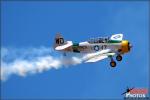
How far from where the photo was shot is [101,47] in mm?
65562

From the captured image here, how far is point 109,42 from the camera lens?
65625 millimetres

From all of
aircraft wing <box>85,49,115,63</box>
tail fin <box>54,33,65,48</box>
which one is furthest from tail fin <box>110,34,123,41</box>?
tail fin <box>54,33,65,48</box>

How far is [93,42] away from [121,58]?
4060 mm

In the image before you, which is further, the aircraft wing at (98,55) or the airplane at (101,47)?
the airplane at (101,47)

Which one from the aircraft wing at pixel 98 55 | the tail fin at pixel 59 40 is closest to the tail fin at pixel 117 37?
the aircraft wing at pixel 98 55

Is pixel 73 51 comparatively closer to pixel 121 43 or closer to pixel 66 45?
pixel 66 45

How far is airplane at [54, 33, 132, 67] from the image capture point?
63750mm

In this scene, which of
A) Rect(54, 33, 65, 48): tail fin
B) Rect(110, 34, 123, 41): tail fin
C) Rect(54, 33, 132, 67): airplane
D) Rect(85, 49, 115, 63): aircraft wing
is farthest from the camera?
Rect(54, 33, 65, 48): tail fin

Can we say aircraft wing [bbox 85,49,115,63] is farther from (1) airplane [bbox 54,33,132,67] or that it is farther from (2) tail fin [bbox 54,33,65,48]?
(2) tail fin [bbox 54,33,65,48]

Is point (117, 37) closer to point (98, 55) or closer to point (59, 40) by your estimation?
point (98, 55)

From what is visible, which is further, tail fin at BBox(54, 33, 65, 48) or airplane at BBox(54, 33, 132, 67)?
tail fin at BBox(54, 33, 65, 48)

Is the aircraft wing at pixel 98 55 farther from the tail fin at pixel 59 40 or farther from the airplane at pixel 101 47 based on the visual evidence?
the tail fin at pixel 59 40

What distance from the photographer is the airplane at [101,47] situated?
209 ft

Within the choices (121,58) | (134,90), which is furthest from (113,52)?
(134,90)
